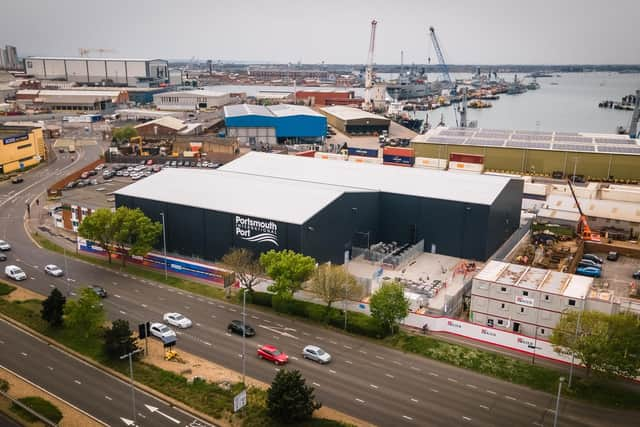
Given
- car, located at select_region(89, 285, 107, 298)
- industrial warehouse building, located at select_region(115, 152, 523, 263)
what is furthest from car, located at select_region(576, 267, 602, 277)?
car, located at select_region(89, 285, 107, 298)

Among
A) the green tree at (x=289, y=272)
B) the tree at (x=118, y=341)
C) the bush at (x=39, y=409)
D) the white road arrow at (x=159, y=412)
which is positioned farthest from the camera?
the green tree at (x=289, y=272)

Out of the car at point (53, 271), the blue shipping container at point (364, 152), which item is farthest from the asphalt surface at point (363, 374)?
the blue shipping container at point (364, 152)

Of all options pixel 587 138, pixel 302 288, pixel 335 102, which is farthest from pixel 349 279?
pixel 335 102

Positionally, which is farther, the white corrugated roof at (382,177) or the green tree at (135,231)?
the white corrugated roof at (382,177)

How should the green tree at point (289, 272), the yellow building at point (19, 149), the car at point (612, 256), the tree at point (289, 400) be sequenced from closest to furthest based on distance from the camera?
1. the tree at point (289, 400)
2. the green tree at point (289, 272)
3. the car at point (612, 256)
4. the yellow building at point (19, 149)

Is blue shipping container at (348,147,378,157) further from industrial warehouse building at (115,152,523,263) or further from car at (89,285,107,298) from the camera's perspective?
car at (89,285,107,298)

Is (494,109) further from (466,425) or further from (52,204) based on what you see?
(466,425)

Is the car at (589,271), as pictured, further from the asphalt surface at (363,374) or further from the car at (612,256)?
the asphalt surface at (363,374)
